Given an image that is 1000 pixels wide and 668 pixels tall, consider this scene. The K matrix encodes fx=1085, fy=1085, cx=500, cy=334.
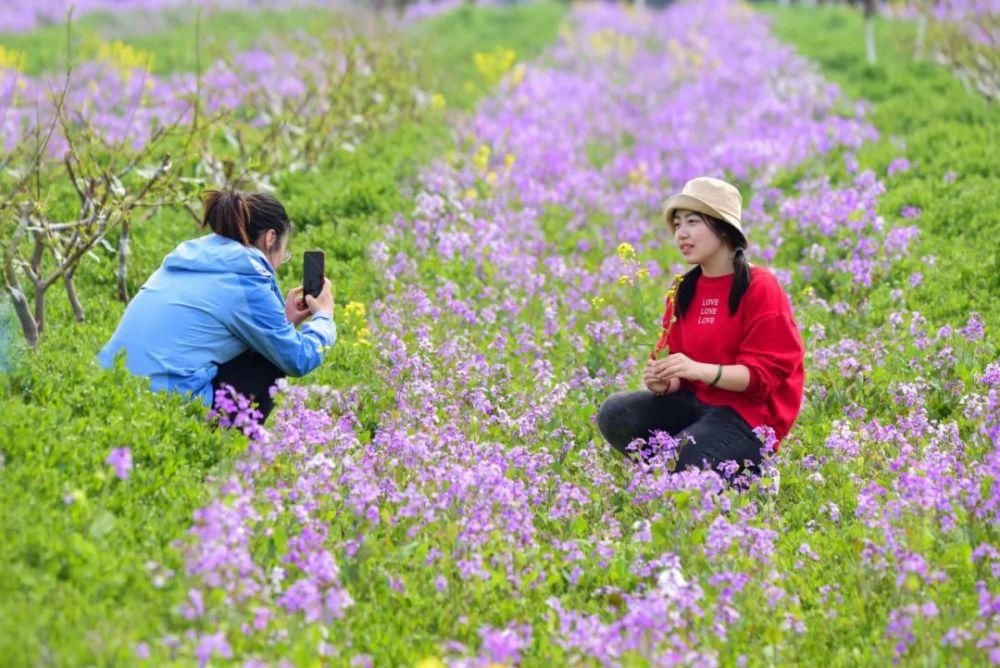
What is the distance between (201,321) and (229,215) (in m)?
0.61

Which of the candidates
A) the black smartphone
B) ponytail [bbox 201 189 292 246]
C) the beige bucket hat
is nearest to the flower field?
the black smartphone

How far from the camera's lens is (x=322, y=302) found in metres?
6.35

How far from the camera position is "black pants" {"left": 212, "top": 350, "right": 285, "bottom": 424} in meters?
5.88

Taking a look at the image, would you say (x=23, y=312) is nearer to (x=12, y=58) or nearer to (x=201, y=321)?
(x=201, y=321)

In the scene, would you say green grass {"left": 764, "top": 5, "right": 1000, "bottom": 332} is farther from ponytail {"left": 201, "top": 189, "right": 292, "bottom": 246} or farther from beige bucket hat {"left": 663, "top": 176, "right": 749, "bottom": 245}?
ponytail {"left": 201, "top": 189, "right": 292, "bottom": 246}

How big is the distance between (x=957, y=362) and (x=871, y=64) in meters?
15.8

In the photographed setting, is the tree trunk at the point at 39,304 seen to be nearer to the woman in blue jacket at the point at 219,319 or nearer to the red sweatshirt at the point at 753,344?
the woman in blue jacket at the point at 219,319

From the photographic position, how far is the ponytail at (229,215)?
5824 millimetres

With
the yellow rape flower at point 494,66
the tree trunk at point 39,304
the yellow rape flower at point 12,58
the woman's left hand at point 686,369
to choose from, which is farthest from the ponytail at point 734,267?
the yellow rape flower at point 494,66

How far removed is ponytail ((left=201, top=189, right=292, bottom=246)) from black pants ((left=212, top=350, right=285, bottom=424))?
0.64 metres

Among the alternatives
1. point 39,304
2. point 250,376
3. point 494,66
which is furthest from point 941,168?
point 494,66

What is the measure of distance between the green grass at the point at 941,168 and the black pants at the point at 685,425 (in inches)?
113

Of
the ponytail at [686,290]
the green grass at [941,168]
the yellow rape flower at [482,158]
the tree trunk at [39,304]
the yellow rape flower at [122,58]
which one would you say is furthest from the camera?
the yellow rape flower at [122,58]

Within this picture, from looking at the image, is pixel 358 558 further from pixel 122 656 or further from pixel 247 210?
pixel 247 210
